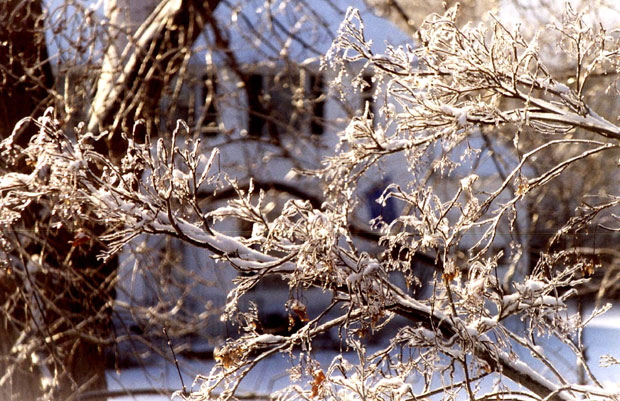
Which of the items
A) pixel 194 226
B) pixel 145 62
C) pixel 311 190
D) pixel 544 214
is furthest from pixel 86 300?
pixel 544 214

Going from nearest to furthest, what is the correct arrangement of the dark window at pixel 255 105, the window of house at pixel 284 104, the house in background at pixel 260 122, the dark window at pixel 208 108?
the dark window at pixel 208 108 → the house in background at pixel 260 122 → the window of house at pixel 284 104 → the dark window at pixel 255 105

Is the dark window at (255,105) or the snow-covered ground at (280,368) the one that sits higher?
the dark window at (255,105)

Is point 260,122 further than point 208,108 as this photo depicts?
Yes

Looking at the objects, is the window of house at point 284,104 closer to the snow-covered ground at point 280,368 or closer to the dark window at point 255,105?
the dark window at point 255,105

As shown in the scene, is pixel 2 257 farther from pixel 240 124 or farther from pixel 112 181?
pixel 240 124

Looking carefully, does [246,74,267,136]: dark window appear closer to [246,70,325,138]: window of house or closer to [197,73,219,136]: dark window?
[246,70,325,138]: window of house

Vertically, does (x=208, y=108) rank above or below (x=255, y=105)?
below

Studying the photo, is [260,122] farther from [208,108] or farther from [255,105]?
[208,108]

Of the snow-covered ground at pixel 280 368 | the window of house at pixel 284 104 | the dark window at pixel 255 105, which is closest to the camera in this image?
the window of house at pixel 284 104

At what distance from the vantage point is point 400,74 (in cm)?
296

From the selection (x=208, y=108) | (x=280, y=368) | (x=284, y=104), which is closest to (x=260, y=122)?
(x=284, y=104)

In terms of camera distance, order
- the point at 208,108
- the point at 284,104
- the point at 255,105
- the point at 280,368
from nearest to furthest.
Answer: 1. the point at 208,108
2. the point at 255,105
3. the point at 284,104
4. the point at 280,368

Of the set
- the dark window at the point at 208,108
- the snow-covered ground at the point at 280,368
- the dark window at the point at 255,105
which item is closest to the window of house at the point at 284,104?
the dark window at the point at 255,105

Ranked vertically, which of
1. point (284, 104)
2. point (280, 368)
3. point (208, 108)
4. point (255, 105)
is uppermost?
point (284, 104)
